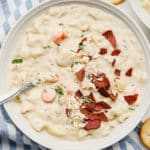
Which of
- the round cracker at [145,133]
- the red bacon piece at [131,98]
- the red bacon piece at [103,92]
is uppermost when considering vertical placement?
the red bacon piece at [103,92]

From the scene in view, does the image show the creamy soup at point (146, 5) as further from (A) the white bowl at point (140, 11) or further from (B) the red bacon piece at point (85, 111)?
(B) the red bacon piece at point (85, 111)

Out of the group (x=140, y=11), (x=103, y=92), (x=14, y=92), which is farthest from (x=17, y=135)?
(x=140, y=11)

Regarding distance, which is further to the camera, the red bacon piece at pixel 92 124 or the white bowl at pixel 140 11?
the white bowl at pixel 140 11

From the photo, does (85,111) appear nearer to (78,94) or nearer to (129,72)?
(78,94)

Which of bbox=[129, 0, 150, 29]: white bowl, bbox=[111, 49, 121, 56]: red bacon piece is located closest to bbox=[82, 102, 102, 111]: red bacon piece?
bbox=[111, 49, 121, 56]: red bacon piece

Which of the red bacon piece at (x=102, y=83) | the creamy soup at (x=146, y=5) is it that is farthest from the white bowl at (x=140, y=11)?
the red bacon piece at (x=102, y=83)

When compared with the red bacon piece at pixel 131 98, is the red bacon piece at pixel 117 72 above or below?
above
